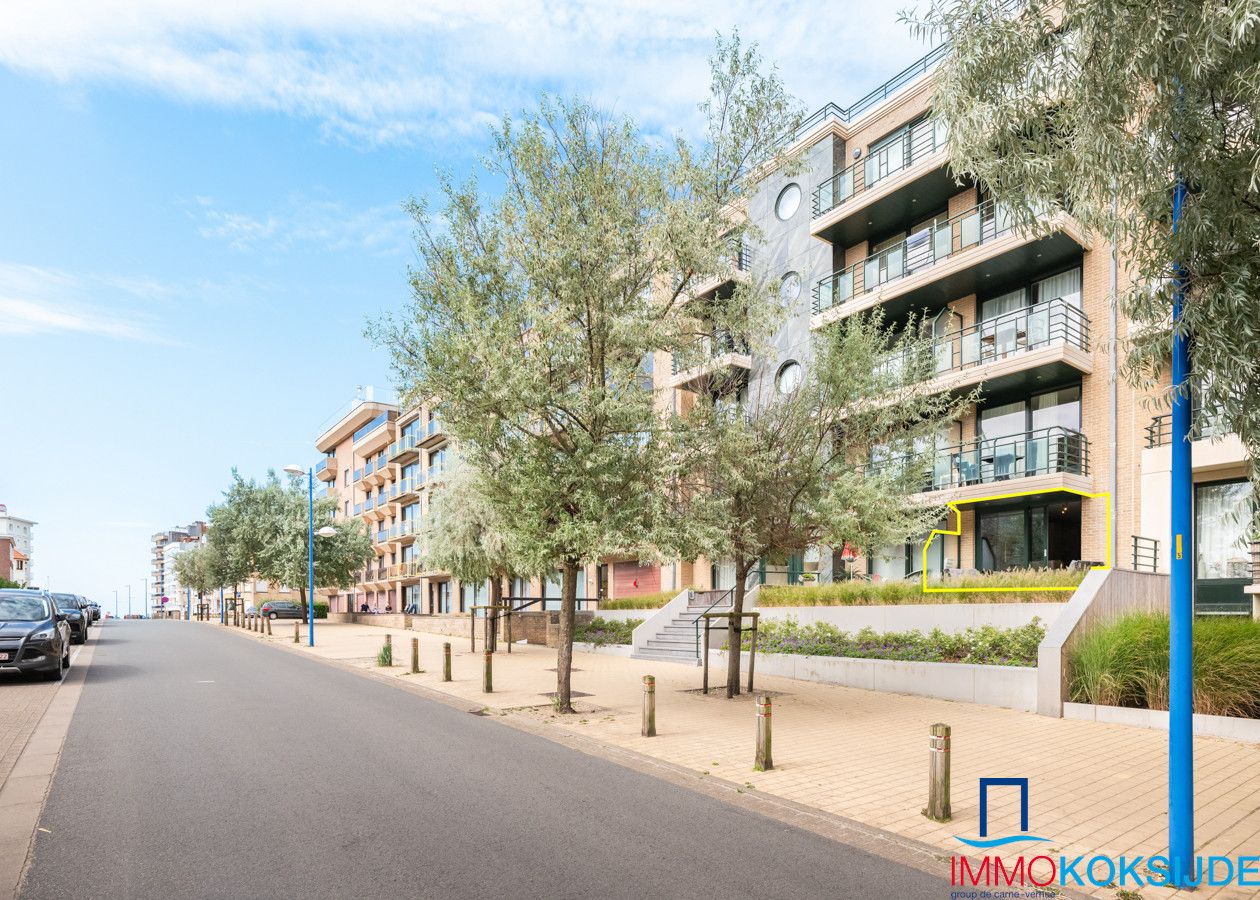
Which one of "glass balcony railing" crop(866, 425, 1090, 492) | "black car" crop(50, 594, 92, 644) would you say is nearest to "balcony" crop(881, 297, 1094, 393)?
"glass balcony railing" crop(866, 425, 1090, 492)

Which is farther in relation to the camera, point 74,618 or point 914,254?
point 74,618

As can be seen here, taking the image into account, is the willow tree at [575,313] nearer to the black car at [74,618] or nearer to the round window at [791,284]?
the round window at [791,284]

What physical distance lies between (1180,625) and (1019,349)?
53.0 feet

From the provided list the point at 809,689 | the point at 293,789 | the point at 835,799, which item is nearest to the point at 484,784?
the point at 293,789

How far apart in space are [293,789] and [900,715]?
27.9ft

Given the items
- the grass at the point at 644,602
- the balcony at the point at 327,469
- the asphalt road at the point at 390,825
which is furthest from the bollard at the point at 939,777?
the balcony at the point at 327,469

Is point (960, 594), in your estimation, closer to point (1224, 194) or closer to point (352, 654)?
point (1224, 194)

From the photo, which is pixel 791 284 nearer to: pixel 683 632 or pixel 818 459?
pixel 683 632

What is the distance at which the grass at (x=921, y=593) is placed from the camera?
14406 mm

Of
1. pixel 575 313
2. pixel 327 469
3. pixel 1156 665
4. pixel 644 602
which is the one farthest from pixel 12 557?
pixel 1156 665

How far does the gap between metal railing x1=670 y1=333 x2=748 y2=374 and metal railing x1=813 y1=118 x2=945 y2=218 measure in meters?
11.9

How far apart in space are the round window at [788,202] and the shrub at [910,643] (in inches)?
582

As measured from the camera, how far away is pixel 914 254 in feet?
74.8

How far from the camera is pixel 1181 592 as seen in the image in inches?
201
